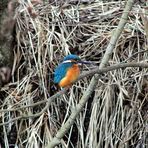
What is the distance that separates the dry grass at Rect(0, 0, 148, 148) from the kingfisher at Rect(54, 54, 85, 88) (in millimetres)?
430

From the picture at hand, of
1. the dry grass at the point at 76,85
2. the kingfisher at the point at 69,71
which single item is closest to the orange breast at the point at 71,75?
the kingfisher at the point at 69,71

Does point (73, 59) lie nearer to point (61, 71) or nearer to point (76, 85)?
point (61, 71)

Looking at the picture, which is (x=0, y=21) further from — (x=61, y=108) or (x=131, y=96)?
(x=131, y=96)

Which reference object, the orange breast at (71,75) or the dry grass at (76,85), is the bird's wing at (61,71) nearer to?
the orange breast at (71,75)

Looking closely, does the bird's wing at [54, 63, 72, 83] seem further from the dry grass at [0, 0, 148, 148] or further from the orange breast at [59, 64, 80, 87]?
the dry grass at [0, 0, 148, 148]

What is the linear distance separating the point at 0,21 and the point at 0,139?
66 centimetres

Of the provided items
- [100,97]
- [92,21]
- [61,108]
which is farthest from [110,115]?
[92,21]

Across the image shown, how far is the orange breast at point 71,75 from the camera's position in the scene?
181cm

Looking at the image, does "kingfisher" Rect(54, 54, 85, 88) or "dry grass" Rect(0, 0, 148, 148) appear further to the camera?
"dry grass" Rect(0, 0, 148, 148)

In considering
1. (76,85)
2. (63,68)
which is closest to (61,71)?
(63,68)

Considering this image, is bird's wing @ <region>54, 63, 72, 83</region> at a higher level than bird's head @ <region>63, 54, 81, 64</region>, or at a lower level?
lower

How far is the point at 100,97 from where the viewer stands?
2.50m

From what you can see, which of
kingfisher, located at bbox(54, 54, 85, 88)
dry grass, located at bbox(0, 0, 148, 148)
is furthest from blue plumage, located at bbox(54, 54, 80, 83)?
dry grass, located at bbox(0, 0, 148, 148)

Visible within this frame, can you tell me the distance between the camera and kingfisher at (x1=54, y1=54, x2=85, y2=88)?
1.82 metres
